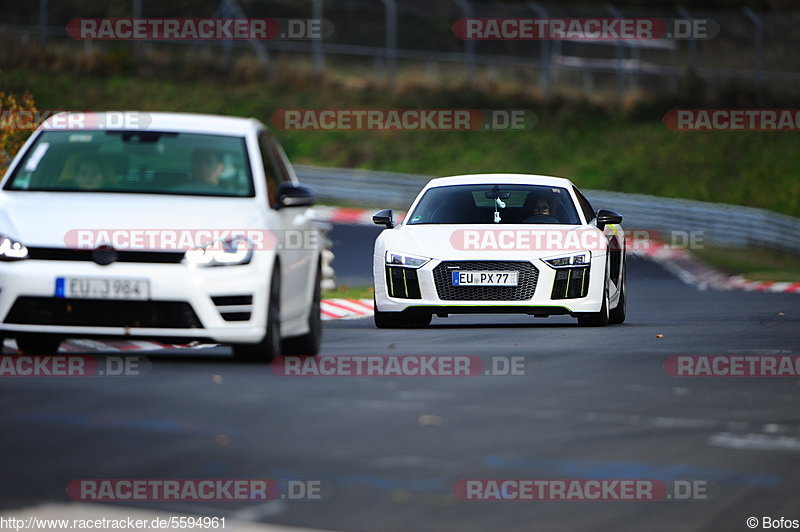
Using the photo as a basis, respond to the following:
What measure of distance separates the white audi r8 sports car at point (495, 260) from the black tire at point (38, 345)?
461cm

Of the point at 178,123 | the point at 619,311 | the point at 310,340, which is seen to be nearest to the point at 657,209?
the point at 619,311

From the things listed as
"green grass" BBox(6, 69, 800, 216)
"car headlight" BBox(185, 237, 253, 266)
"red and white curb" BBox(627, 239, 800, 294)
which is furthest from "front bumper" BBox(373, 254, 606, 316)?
"green grass" BBox(6, 69, 800, 216)

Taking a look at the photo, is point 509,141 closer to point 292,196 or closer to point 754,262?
point 754,262

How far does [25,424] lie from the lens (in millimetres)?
8398

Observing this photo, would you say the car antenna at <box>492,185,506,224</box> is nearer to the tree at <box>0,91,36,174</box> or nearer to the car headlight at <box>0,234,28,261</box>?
the car headlight at <box>0,234,28,261</box>

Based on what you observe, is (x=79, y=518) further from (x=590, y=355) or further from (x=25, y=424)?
(x=590, y=355)

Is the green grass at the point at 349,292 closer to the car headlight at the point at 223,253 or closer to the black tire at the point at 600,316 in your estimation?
the black tire at the point at 600,316

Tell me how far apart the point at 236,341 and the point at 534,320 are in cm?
820

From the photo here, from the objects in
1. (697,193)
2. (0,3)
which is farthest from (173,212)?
(0,3)

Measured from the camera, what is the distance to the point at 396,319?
629 inches

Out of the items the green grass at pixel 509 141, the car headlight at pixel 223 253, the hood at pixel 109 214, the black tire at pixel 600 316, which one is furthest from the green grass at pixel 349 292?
the green grass at pixel 509 141

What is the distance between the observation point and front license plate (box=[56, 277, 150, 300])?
415 inches

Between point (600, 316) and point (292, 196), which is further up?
point (292, 196)

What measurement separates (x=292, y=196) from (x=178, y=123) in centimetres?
114
